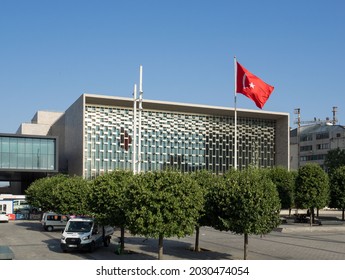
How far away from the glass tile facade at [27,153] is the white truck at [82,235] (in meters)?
56.9

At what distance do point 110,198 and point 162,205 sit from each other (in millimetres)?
7398

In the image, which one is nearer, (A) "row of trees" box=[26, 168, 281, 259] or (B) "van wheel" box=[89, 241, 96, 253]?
(A) "row of trees" box=[26, 168, 281, 259]

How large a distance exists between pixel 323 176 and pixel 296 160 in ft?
319

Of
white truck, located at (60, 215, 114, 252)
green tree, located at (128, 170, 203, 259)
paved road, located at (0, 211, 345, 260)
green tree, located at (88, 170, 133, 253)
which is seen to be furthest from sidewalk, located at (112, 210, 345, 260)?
green tree, located at (128, 170, 203, 259)

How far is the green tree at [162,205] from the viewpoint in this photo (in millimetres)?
23016

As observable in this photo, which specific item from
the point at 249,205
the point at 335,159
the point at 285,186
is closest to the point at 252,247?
the point at 249,205

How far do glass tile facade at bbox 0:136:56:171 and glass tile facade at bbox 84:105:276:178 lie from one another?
258 inches

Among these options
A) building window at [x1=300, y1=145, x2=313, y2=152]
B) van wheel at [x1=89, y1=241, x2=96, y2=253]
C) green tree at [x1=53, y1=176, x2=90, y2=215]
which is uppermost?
building window at [x1=300, y1=145, x2=313, y2=152]

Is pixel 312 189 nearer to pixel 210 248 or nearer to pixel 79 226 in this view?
pixel 210 248

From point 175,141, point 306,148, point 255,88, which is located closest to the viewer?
point 255,88

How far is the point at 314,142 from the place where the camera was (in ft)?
464

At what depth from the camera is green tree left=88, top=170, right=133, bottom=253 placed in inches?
1126

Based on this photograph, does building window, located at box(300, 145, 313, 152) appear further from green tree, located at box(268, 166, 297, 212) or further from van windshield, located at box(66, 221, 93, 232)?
van windshield, located at box(66, 221, 93, 232)

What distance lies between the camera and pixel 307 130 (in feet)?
481
